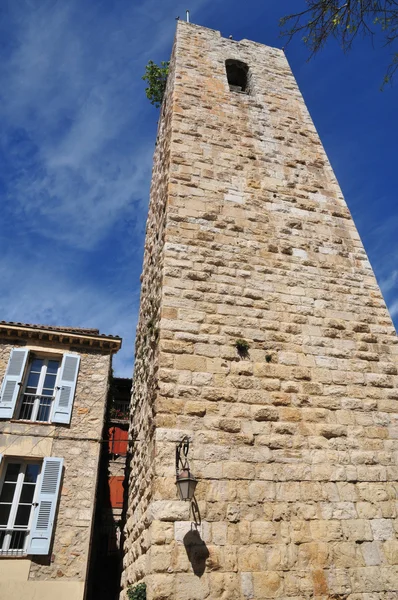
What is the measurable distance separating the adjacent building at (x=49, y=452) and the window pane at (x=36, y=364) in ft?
0.05

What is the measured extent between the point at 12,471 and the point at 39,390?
162 cm

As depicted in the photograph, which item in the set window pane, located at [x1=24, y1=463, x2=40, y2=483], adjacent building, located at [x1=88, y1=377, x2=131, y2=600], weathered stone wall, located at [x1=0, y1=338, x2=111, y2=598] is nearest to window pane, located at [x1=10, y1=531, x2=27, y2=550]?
weathered stone wall, located at [x1=0, y1=338, x2=111, y2=598]

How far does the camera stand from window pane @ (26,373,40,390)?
864cm

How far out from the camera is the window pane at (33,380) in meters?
8.64

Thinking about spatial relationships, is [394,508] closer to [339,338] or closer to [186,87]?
[339,338]

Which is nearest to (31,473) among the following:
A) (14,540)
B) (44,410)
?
(14,540)

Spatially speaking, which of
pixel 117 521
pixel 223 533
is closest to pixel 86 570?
pixel 117 521

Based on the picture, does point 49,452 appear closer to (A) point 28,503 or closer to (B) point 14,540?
(A) point 28,503

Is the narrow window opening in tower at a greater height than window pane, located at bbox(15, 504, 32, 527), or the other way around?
the narrow window opening in tower

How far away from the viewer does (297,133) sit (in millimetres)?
7047

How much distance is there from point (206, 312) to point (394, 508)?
2520mm

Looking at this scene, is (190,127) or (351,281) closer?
(351,281)

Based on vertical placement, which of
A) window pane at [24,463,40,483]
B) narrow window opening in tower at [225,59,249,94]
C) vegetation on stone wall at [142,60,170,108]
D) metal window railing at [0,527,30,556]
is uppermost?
vegetation on stone wall at [142,60,170,108]

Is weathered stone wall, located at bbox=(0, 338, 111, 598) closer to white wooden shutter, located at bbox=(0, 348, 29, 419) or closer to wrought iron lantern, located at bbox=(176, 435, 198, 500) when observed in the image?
white wooden shutter, located at bbox=(0, 348, 29, 419)
